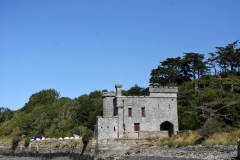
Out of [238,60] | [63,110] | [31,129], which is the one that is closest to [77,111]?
[63,110]

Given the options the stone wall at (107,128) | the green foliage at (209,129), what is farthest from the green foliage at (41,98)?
the green foliage at (209,129)

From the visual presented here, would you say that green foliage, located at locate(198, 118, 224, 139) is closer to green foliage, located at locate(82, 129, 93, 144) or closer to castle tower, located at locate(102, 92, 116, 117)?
green foliage, located at locate(82, 129, 93, 144)

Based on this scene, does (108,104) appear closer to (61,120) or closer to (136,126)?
(136,126)

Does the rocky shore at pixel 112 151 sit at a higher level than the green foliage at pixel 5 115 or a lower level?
lower

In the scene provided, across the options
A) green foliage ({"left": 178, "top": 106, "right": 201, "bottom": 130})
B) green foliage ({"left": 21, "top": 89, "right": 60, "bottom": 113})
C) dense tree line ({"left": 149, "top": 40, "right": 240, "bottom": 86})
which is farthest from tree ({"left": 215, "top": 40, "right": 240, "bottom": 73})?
green foliage ({"left": 21, "top": 89, "right": 60, "bottom": 113})

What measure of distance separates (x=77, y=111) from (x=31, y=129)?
6526 millimetres

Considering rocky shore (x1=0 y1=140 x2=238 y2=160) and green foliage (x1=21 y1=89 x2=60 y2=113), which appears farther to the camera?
green foliage (x1=21 y1=89 x2=60 y2=113)

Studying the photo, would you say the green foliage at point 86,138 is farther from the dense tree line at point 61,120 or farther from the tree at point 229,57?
the tree at point 229,57

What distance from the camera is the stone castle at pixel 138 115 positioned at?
102 ft

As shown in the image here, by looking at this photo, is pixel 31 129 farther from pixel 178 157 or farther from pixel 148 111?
pixel 178 157

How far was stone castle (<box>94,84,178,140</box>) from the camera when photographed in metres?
31.0

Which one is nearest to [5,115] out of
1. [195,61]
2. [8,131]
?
[8,131]

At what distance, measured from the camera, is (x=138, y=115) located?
1271 inches

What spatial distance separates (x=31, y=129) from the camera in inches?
1817
